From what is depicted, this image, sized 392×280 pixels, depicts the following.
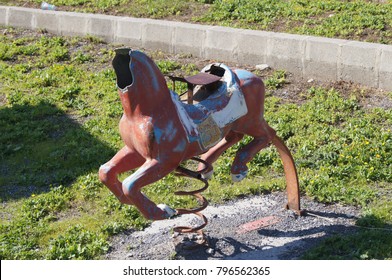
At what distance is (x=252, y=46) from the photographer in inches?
435

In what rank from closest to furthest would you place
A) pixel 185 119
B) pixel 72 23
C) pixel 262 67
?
pixel 185 119
pixel 262 67
pixel 72 23

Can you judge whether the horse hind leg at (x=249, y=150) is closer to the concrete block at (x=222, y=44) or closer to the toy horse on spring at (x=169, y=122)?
the toy horse on spring at (x=169, y=122)

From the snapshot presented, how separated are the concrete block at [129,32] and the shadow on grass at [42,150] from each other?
86.8 inches

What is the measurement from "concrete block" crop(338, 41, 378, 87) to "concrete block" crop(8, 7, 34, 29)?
20.1ft

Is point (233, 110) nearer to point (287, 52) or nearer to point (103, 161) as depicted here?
point (103, 161)

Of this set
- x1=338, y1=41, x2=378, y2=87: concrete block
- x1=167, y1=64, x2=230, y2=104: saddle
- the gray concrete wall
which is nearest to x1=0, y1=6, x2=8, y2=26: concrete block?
the gray concrete wall

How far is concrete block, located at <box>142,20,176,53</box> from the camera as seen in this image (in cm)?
1198

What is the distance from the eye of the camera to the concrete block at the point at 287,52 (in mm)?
10555

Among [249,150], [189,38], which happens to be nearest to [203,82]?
[249,150]

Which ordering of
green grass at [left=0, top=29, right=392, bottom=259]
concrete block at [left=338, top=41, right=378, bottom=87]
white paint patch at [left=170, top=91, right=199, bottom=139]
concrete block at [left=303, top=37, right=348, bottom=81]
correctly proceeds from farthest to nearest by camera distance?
concrete block at [left=303, top=37, right=348, bottom=81] → concrete block at [left=338, top=41, right=378, bottom=87] → green grass at [left=0, top=29, right=392, bottom=259] → white paint patch at [left=170, top=91, right=199, bottom=139]

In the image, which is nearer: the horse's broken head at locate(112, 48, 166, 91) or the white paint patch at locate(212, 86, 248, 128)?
the horse's broken head at locate(112, 48, 166, 91)

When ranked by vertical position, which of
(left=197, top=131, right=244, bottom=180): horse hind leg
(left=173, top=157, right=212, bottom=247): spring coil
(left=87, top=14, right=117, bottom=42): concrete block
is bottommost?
(left=173, top=157, right=212, bottom=247): spring coil

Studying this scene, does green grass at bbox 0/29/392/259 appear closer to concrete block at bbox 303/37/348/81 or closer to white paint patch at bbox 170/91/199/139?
concrete block at bbox 303/37/348/81

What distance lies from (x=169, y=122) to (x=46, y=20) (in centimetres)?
801
